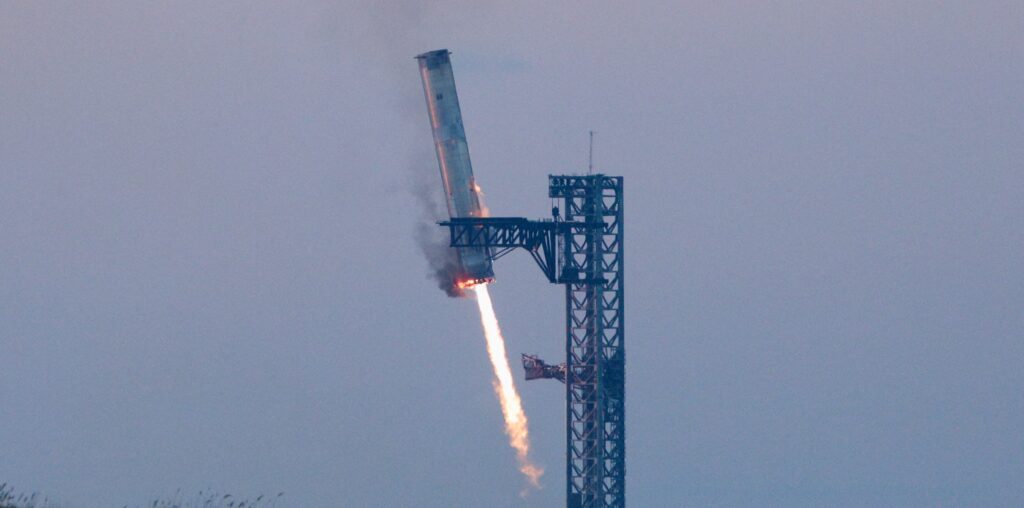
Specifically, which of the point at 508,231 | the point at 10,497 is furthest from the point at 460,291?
the point at 10,497

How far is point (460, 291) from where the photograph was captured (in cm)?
12988

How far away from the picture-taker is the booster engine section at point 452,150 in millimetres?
128500

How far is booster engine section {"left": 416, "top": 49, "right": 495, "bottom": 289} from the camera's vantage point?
128500 mm

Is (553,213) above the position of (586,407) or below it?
above

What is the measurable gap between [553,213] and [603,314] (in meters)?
5.20

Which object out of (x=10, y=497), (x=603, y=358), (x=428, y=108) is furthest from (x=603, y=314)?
(x=10, y=497)

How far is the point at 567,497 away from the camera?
431 feet

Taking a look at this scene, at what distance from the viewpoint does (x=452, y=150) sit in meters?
129

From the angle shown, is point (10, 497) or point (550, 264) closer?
point (10, 497)

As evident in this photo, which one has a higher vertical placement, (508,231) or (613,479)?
(508,231)

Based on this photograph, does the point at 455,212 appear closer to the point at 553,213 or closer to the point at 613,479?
the point at 553,213

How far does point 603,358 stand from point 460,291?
7261mm

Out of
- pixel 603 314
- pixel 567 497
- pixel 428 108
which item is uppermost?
pixel 428 108

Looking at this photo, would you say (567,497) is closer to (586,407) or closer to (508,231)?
(586,407)
